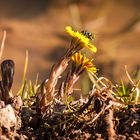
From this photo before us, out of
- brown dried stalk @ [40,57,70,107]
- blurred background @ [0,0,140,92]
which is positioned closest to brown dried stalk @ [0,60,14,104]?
brown dried stalk @ [40,57,70,107]

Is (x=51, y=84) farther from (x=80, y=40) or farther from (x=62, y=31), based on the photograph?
(x=62, y=31)

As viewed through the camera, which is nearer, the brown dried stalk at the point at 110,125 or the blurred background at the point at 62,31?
the brown dried stalk at the point at 110,125

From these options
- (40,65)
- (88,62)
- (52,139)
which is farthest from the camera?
(40,65)

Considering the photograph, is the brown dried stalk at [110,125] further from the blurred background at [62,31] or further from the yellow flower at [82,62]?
the blurred background at [62,31]

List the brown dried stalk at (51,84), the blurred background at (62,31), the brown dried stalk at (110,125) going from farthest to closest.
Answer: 1. the blurred background at (62,31)
2. the brown dried stalk at (51,84)
3. the brown dried stalk at (110,125)

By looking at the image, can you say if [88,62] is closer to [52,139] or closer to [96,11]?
[52,139]

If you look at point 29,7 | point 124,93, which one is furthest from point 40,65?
point 124,93

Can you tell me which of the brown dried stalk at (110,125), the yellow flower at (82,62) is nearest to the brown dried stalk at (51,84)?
the yellow flower at (82,62)

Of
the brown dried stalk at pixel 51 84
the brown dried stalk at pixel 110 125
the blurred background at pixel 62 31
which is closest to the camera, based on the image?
the brown dried stalk at pixel 110 125
